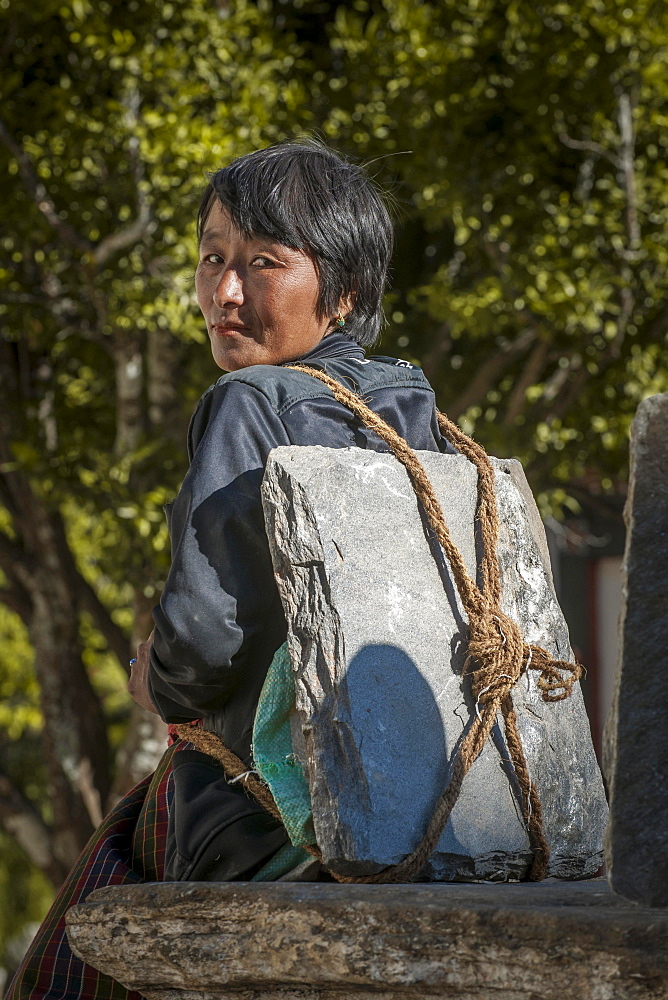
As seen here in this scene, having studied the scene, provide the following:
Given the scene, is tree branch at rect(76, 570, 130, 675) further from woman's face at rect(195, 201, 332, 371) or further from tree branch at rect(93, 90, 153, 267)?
woman's face at rect(195, 201, 332, 371)

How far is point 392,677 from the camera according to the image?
5.32ft

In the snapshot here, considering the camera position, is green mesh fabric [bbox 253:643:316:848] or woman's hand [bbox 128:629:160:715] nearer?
green mesh fabric [bbox 253:643:316:848]

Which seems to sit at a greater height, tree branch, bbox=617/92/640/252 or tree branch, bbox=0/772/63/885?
tree branch, bbox=617/92/640/252

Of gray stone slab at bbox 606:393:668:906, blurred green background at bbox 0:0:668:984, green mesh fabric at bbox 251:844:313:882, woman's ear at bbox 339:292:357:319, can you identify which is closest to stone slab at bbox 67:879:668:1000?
gray stone slab at bbox 606:393:668:906

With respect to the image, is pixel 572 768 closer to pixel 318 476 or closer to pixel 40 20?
pixel 318 476

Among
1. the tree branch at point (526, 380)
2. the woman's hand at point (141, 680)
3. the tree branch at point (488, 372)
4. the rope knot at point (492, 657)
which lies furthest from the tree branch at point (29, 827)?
the rope knot at point (492, 657)

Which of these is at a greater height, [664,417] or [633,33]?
[633,33]

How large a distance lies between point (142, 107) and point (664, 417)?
438 cm

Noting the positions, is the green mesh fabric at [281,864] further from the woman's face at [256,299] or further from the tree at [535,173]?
the tree at [535,173]

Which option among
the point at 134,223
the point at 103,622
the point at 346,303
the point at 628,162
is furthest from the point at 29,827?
the point at 346,303

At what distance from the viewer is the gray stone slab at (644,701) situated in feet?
3.93

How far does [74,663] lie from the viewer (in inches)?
233

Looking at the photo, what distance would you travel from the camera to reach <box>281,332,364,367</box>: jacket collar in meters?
1.99

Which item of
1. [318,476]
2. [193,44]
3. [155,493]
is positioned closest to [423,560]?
[318,476]
